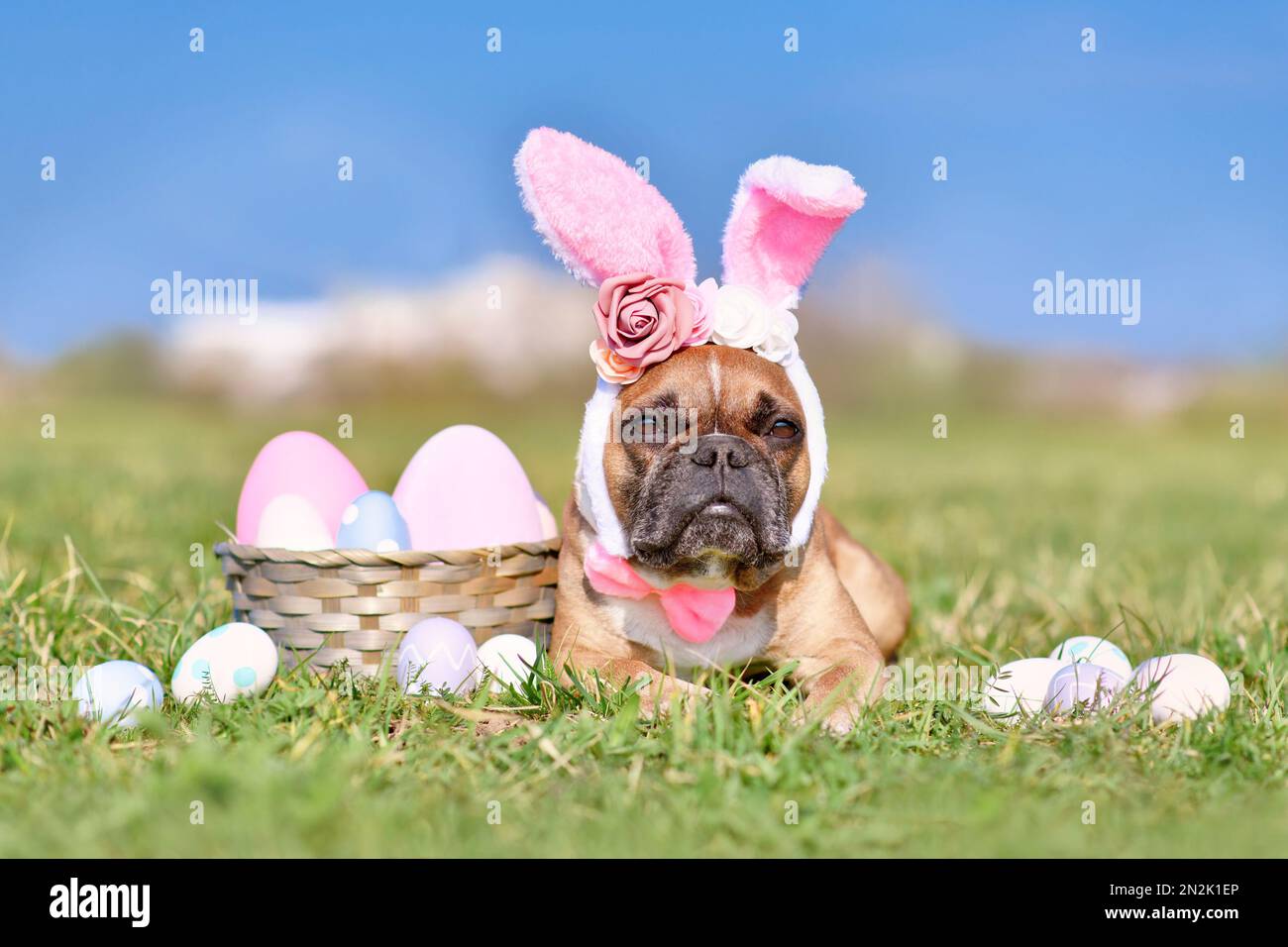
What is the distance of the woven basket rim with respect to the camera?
3650mm

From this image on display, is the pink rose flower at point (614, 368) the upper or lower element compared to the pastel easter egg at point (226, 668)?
upper

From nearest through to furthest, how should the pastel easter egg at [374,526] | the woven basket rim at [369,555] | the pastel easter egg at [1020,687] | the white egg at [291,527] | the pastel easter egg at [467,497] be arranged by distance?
the pastel easter egg at [1020,687]
the woven basket rim at [369,555]
the pastel easter egg at [374,526]
the white egg at [291,527]
the pastel easter egg at [467,497]

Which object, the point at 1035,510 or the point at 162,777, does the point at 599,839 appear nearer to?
the point at 162,777

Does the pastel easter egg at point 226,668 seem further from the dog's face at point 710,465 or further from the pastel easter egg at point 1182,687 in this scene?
the pastel easter egg at point 1182,687

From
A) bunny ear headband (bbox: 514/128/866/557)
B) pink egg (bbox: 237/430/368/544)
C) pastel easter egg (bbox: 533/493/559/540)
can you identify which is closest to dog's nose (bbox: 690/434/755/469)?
bunny ear headband (bbox: 514/128/866/557)

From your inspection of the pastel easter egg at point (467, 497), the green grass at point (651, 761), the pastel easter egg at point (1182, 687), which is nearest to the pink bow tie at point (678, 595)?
the green grass at point (651, 761)

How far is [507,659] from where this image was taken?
3.58 metres

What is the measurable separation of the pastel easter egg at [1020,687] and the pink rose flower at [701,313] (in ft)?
4.44

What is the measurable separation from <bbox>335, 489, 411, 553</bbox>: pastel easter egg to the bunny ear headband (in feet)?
2.28

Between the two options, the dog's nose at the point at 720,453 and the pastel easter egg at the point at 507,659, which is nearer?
the dog's nose at the point at 720,453

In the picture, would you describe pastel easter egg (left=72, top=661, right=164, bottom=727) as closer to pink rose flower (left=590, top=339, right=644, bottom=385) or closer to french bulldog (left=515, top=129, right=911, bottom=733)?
french bulldog (left=515, top=129, right=911, bottom=733)

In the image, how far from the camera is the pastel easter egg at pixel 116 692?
322cm

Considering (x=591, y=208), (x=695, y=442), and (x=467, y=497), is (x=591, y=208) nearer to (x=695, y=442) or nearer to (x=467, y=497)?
(x=695, y=442)
